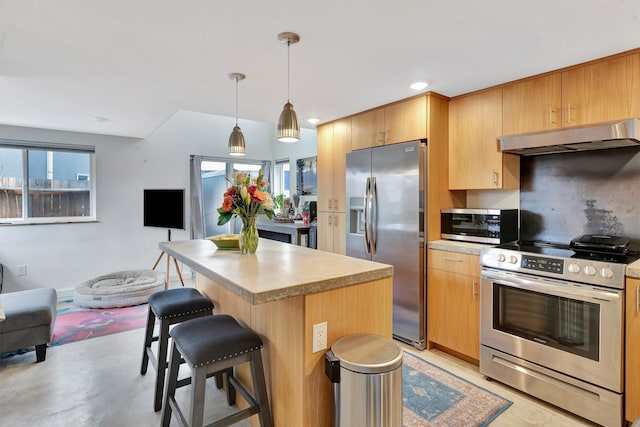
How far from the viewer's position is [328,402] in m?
1.54

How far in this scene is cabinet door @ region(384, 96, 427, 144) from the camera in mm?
2947

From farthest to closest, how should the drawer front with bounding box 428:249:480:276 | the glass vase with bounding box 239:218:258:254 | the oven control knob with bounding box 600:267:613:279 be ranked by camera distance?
1. the drawer front with bounding box 428:249:480:276
2. the glass vase with bounding box 239:218:258:254
3. the oven control knob with bounding box 600:267:613:279

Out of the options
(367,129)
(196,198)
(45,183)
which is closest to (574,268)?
(367,129)

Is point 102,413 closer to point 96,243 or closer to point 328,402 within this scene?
point 328,402

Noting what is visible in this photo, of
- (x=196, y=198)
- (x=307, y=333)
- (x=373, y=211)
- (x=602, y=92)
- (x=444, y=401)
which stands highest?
(x=602, y=92)

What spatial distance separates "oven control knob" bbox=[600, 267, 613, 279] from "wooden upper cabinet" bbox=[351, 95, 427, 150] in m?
1.60

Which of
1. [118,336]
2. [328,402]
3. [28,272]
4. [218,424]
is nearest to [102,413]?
[218,424]

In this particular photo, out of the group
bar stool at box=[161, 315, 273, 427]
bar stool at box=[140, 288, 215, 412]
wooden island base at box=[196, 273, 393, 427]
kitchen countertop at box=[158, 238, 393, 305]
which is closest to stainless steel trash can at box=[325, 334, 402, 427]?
wooden island base at box=[196, 273, 393, 427]

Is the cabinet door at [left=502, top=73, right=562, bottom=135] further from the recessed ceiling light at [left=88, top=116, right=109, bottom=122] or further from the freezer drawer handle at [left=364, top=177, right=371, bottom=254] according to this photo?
the recessed ceiling light at [left=88, top=116, right=109, bottom=122]

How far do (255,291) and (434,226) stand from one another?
2152 mm

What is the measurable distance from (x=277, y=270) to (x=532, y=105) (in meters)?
2.30

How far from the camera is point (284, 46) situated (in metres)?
2.02

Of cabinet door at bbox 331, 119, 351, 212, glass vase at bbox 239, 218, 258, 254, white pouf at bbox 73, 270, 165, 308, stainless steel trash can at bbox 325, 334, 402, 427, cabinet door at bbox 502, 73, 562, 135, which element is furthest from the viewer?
white pouf at bbox 73, 270, 165, 308

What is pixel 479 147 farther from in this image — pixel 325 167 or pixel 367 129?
pixel 325 167
